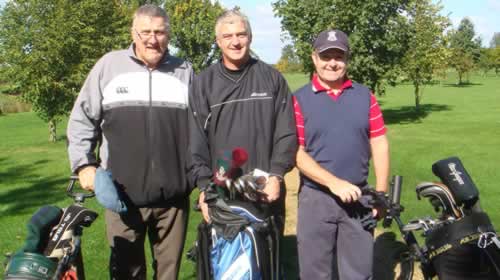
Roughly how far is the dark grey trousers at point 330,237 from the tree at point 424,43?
2750 centimetres

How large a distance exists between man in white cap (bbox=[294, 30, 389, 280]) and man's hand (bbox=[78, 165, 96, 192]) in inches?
60.8

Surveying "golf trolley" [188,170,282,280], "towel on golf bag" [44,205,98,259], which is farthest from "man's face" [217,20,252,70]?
"towel on golf bag" [44,205,98,259]

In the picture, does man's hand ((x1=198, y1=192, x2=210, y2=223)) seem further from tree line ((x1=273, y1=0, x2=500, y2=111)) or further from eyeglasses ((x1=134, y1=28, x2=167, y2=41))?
tree line ((x1=273, y1=0, x2=500, y2=111))

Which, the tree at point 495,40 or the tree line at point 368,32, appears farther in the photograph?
the tree at point 495,40

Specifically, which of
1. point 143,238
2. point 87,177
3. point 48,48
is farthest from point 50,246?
point 48,48

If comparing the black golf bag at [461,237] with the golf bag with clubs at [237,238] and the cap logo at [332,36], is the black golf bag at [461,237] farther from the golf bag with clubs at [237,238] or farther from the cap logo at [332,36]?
the cap logo at [332,36]

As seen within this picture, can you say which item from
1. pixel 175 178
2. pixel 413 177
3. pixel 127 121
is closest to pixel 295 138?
pixel 175 178

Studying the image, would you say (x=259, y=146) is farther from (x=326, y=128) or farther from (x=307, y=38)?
(x=307, y=38)

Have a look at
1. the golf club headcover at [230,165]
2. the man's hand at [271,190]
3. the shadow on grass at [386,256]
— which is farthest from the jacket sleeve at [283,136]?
the shadow on grass at [386,256]

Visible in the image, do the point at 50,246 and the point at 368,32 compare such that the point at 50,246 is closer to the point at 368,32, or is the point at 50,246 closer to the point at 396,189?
the point at 396,189

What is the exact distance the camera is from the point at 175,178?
14.6ft

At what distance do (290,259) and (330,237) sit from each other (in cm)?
264

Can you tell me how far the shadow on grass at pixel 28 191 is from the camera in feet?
36.3

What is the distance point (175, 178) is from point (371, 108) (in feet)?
5.32
